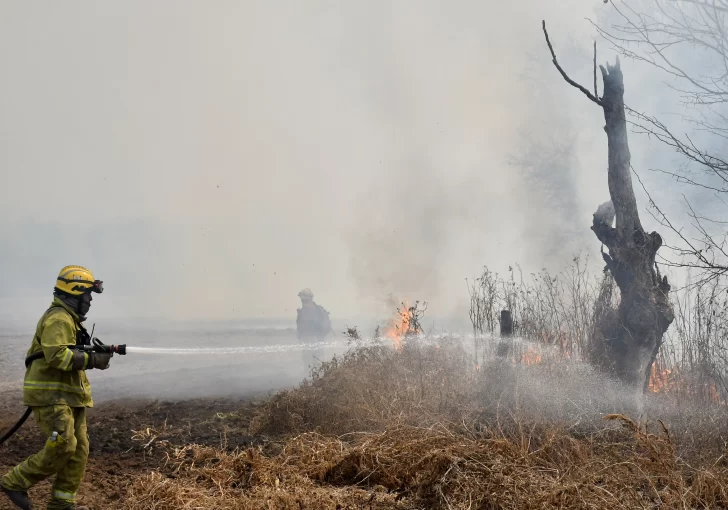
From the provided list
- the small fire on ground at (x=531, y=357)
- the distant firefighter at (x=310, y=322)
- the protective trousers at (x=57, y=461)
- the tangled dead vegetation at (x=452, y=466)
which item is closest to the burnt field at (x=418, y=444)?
the tangled dead vegetation at (x=452, y=466)

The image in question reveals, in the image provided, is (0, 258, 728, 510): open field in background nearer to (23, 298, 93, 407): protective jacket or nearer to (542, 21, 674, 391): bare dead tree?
(542, 21, 674, 391): bare dead tree

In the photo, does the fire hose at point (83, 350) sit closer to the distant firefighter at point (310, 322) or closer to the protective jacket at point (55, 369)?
the protective jacket at point (55, 369)

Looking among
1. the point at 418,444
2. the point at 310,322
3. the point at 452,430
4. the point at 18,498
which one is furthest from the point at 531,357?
the point at 310,322

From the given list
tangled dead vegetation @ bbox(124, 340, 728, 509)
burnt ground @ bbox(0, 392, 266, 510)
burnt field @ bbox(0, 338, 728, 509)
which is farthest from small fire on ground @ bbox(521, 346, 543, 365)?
burnt ground @ bbox(0, 392, 266, 510)

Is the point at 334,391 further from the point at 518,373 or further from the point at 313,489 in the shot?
the point at 313,489

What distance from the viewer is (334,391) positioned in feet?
30.6

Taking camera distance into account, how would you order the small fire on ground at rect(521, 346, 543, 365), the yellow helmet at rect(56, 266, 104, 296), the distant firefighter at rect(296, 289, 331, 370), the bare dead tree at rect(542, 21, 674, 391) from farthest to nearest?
1. the distant firefighter at rect(296, 289, 331, 370)
2. the small fire on ground at rect(521, 346, 543, 365)
3. the bare dead tree at rect(542, 21, 674, 391)
4. the yellow helmet at rect(56, 266, 104, 296)

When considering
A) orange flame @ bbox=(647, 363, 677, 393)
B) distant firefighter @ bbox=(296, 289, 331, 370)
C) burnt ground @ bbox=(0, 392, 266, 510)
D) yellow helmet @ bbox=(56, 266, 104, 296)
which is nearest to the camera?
yellow helmet @ bbox=(56, 266, 104, 296)

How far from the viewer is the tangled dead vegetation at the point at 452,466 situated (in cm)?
476

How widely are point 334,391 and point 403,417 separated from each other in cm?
229

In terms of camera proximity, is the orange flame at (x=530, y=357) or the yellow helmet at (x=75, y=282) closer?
the yellow helmet at (x=75, y=282)

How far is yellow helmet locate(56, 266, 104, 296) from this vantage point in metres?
5.30

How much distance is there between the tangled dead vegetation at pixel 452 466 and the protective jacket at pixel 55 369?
1081 mm

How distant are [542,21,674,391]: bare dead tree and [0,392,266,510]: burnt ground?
6231 mm
